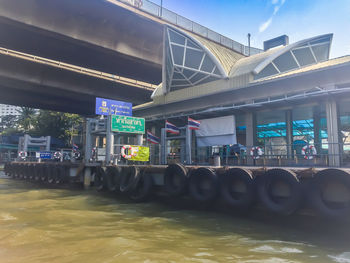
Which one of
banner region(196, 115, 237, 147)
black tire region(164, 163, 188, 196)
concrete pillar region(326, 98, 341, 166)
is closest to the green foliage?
banner region(196, 115, 237, 147)

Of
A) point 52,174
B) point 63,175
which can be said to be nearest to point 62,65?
point 52,174

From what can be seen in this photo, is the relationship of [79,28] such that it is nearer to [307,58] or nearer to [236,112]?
[236,112]

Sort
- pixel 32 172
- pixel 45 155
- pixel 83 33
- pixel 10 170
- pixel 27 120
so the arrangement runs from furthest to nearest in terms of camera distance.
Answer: pixel 27 120 < pixel 45 155 < pixel 10 170 < pixel 83 33 < pixel 32 172

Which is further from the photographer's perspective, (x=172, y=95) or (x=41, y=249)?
(x=172, y=95)

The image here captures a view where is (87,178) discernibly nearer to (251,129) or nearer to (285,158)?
(251,129)

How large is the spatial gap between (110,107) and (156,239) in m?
17.0

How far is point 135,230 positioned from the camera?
7391 millimetres

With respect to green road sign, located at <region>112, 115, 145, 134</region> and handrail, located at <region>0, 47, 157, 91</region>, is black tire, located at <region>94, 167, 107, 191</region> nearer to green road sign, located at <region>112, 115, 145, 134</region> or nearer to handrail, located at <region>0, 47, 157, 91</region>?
green road sign, located at <region>112, 115, 145, 134</region>

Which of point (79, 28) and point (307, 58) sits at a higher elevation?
point (79, 28)

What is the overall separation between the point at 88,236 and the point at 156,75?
2969 centimetres

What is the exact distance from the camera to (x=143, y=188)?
1212 centimetres

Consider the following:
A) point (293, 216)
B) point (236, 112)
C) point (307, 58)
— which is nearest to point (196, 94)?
point (236, 112)

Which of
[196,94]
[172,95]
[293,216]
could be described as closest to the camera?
[293,216]

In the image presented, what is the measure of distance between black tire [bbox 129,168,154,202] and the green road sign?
6209 millimetres
